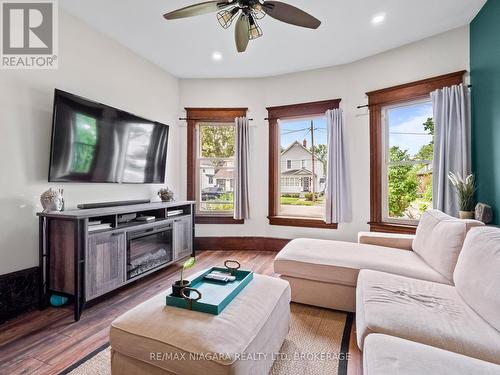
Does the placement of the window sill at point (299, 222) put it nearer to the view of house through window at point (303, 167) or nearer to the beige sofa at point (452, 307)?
the view of house through window at point (303, 167)

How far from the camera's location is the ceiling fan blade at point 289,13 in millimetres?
1865

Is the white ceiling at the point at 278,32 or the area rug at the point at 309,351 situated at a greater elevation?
the white ceiling at the point at 278,32

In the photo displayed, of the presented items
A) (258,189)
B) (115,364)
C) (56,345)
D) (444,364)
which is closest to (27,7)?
(56,345)

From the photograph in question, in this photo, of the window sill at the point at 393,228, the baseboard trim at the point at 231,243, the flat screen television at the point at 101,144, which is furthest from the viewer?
the baseboard trim at the point at 231,243

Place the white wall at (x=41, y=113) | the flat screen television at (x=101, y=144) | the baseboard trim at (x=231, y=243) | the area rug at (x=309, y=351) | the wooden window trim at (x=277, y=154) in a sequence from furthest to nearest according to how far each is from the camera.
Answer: the baseboard trim at (x=231, y=243), the wooden window trim at (x=277, y=154), the flat screen television at (x=101, y=144), the white wall at (x=41, y=113), the area rug at (x=309, y=351)

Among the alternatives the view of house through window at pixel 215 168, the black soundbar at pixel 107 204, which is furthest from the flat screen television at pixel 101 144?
the view of house through window at pixel 215 168

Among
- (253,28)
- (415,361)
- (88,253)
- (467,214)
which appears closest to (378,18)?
(253,28)

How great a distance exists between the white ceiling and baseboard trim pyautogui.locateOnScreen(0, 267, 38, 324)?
8.86 feet

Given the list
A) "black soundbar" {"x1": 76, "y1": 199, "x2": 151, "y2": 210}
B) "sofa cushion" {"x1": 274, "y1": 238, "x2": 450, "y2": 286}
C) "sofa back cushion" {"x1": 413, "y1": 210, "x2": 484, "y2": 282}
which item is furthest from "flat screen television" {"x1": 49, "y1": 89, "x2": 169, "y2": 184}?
"sofa back cushion" {"x1": 413, "y1": 210, "x2": 484, "y2": 282}

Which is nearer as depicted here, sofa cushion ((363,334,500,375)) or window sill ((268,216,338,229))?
sofa cushion ((363,334,500,375))

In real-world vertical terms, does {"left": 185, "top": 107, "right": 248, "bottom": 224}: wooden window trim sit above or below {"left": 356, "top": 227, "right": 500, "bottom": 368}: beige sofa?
above

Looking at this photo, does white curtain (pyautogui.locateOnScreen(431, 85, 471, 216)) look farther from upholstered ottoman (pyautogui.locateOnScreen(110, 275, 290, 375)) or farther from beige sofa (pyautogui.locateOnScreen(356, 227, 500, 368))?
upholstered ottoman (pyautogui.locateOnScreen(110, 275, 290, 375))

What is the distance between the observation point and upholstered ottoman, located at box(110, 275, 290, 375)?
1.04 metres

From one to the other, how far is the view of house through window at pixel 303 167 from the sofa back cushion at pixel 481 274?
2445 millimetres
